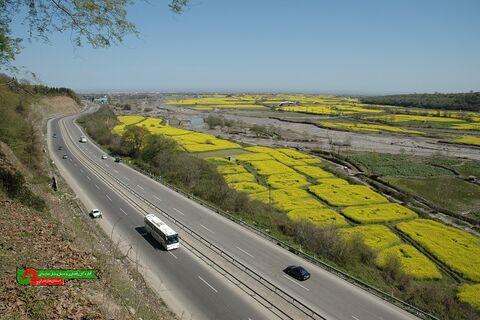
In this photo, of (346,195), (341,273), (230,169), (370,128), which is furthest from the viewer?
(370,128)

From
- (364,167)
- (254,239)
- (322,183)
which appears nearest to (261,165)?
(322,183)

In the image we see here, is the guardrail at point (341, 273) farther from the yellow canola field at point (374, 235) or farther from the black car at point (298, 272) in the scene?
the yellow canola field at point (374, 235)

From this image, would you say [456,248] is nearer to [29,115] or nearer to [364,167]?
[364,167]

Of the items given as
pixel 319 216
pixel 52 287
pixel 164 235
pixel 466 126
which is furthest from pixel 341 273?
pixel 466 126

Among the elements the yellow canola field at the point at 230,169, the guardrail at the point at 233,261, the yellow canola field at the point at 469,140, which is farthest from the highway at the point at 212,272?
the yellow canola field at the point at 469,140

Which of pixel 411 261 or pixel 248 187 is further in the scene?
pixel 248 187

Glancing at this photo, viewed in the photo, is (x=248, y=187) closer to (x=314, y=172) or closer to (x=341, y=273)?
(x=314, y=172)
